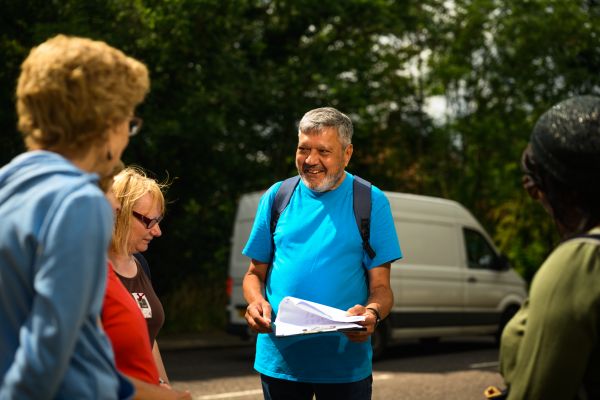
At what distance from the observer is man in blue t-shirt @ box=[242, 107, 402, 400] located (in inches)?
145

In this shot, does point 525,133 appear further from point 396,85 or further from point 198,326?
point 198,326

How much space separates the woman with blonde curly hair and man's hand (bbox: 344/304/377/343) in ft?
5.26

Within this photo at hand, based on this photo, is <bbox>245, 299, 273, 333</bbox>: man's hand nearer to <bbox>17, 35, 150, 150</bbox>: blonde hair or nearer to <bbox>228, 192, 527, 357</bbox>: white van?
<bbox>17, 35, 150, 150</bbox>: blonde hair

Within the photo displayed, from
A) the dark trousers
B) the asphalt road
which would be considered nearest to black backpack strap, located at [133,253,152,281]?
the dark trousers

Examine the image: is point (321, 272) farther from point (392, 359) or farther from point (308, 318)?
point (392, 359)

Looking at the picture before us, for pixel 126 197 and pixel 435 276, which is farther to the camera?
pixel 435 276

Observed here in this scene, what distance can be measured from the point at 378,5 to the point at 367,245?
1453 centimetres

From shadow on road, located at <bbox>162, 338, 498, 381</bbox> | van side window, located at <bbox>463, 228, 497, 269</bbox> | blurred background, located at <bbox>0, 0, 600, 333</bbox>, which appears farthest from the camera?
blurred background, located at <bbox>0, 0, 600, 333</bbox>

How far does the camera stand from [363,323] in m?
3.52

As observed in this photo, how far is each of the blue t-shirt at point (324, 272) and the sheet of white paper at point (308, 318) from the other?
4.7 inches

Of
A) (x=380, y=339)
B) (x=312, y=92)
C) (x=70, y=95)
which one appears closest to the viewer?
(x=70, y=95)

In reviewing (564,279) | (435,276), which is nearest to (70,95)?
(564,279)

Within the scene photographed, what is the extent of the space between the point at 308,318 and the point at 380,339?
8.72 m

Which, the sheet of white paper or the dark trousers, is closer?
the sheet of white paper
